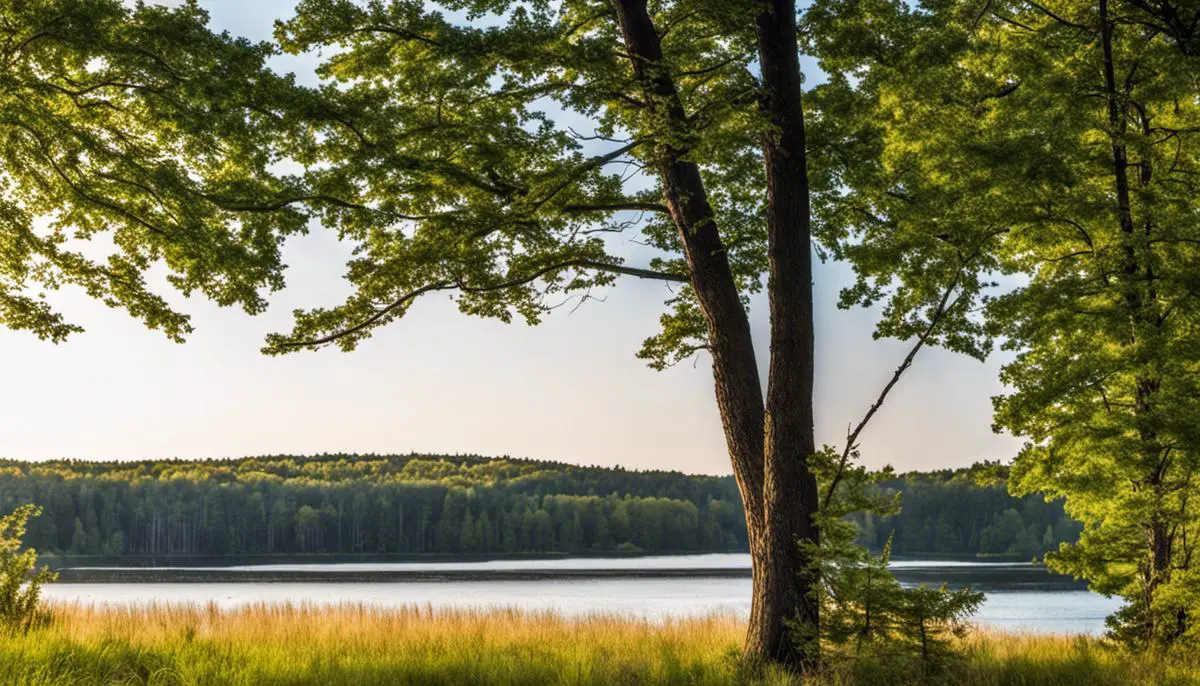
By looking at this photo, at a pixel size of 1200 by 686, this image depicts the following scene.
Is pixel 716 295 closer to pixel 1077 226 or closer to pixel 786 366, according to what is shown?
pixel 786 366

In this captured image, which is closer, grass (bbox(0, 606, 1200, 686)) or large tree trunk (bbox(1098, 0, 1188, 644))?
grass (bbox(0, 606, 1200, 686))

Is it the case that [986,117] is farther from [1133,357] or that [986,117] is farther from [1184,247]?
[1133,357]

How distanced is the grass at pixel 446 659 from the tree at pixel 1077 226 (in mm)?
1502

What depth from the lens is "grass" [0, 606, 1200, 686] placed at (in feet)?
27.3

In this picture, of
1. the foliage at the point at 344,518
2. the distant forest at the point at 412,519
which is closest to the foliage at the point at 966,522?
the distant forest at the point at 412,519

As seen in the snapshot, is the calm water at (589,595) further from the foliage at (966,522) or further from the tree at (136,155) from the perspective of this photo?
the foliage at (966,522)

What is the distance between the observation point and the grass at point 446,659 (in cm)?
831

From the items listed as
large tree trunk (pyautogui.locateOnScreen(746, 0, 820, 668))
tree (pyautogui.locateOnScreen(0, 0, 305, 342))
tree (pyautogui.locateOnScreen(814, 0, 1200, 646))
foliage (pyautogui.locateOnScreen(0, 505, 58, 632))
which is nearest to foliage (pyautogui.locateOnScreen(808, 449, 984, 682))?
large tree trunk (pyautogui.locateOnScreen(746, 0, 820, 668))

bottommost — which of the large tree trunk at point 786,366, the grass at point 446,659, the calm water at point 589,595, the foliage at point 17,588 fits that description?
the calm water at point 589,595

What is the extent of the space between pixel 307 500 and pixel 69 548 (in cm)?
2219

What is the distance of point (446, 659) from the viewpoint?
9.45m

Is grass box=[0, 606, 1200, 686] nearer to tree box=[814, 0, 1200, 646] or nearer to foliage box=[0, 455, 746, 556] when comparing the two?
tree box=[814, 0, 1200, 646]

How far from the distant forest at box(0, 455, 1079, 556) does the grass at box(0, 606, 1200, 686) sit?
81.3 metres

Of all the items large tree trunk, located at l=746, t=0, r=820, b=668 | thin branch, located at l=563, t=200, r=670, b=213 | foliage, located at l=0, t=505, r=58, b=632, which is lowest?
foliage, located at l=0, t=505, r=58, b=632
